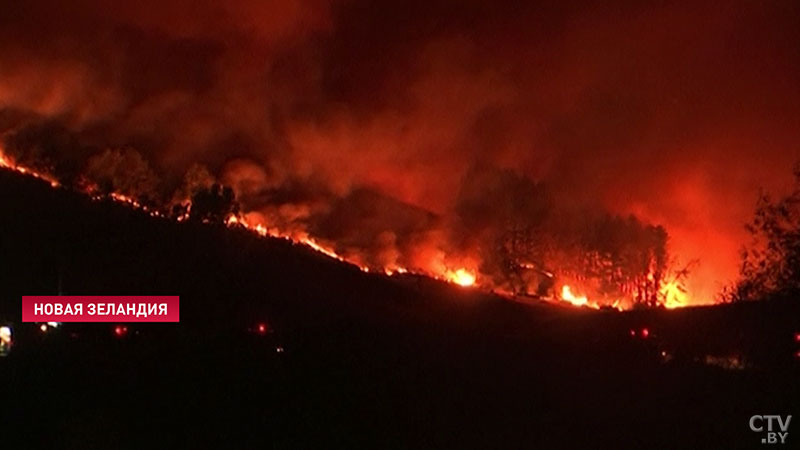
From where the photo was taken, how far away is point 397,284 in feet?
276

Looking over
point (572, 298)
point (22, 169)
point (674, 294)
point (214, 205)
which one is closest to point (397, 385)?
point (674, 294)

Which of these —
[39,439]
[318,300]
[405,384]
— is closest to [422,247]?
[318,300]

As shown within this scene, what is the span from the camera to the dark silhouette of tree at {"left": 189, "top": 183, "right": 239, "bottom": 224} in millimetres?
100438

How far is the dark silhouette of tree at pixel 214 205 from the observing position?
330 ft

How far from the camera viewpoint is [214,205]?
105250 mm

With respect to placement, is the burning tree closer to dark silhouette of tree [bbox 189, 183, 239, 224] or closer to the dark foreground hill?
dark silhouette of tree [bbox 189, 183, 239, 224]

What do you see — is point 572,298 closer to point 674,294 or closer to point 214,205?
point 674,294

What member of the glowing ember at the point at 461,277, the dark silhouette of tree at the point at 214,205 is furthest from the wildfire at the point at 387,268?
the dark silhouette of tree at the point at 214,205

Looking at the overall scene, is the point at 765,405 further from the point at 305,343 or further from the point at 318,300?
the point at 318,300

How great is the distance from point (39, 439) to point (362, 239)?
336 ft

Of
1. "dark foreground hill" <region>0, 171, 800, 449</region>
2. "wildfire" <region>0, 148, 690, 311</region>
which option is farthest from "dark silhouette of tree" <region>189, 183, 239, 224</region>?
"dark foreground hill" <region>0, 171, 800, 449</region>

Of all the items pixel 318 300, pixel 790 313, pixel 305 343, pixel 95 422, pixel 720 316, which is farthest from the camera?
pixel 318 300

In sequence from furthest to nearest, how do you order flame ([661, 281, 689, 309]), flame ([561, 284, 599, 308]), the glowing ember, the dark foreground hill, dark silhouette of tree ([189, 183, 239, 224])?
dark silhouette of tree ([189, 183, 239, 224]), the glowing ember, flame ([561, 284, 599, 308]), flame ([661, 281, 689, 309]), the dark foreground hill

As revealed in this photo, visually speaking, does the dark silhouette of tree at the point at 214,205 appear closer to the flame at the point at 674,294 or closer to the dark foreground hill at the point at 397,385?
the flame at the point at 674,294
